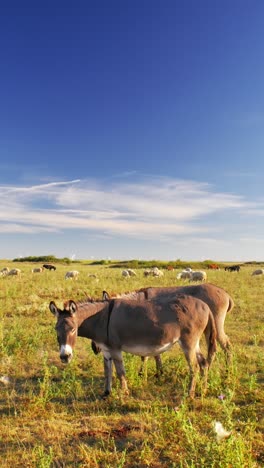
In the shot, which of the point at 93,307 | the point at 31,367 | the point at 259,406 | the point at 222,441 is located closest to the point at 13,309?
the point at 31,367

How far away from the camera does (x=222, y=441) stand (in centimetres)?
470

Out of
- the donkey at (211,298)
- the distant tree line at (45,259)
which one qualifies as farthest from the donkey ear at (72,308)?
the distant tree line at (45,259)

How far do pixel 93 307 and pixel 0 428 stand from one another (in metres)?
2.88

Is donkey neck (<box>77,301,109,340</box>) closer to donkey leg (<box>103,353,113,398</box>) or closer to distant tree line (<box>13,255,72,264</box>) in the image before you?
donkey leg (<box>103,353,113,398</box>)

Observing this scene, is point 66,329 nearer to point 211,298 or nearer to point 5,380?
point 5,380

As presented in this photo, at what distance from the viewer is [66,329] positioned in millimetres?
7211

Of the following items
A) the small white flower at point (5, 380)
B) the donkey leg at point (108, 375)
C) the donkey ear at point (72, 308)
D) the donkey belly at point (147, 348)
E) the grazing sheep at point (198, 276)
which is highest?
the donkey ear at point (72, 308)

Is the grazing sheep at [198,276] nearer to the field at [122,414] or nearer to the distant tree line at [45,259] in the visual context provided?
the field at [122,414]

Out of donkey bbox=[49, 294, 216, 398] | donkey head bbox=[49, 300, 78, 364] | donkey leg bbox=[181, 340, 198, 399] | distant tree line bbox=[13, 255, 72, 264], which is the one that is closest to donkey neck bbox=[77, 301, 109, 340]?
donkey bbox=[49, 294, 216, 398]

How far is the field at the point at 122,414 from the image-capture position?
5.13m

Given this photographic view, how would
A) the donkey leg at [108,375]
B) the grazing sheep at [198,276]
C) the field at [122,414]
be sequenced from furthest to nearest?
the grazing sheep at [198,276]
the donkey leg at [108,375]
the field at [122,414]

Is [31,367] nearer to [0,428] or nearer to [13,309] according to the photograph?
[0,428]

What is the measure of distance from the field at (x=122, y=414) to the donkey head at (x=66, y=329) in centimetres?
114

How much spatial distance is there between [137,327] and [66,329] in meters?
1.48
